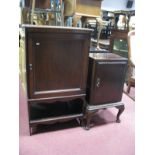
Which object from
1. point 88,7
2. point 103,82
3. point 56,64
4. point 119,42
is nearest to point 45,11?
point 88,7

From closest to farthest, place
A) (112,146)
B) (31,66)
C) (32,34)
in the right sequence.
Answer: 1. (32,34)
2. (31,66)
3. (112,146)

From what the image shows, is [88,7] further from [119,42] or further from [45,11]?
[119,42]

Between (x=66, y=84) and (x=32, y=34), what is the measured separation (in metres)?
0.59

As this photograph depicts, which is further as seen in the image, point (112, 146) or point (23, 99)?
point (23, 99)

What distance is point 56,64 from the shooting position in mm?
1668

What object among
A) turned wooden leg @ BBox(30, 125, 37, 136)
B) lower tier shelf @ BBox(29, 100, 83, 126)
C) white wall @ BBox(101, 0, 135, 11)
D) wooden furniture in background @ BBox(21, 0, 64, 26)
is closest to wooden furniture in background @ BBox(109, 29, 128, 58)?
wooden furniture in background @ BBox(21, 0, 64, 26)

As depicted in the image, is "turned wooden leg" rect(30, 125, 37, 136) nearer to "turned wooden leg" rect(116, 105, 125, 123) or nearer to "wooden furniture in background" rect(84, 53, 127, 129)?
"wooden furniture in background" rect(84, 53, 127, 129)

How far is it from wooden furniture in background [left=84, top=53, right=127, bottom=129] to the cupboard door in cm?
10

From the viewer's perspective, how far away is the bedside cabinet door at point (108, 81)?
1.83 metres

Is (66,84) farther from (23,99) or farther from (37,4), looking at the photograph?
(37,4)

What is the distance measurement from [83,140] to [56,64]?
81 cm

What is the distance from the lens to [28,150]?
159 cm

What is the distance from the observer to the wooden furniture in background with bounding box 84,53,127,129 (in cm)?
181
